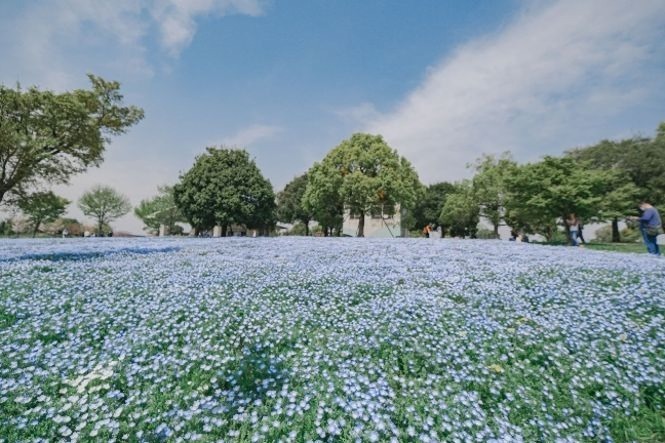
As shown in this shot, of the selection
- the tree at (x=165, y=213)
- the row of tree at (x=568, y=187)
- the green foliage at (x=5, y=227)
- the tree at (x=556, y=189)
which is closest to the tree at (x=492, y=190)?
the row of tree at (x=568, y=187)

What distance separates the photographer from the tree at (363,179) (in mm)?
38281

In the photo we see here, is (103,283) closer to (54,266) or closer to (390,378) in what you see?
(54,266)

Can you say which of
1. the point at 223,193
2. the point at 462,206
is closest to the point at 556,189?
the point at 462,206

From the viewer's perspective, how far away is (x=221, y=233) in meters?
52.4

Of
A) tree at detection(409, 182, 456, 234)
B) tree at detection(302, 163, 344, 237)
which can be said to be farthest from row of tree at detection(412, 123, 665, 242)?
tree at detection(302, 163, 344, 237)

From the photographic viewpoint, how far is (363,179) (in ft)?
125

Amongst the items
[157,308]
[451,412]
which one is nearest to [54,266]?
[157,308]

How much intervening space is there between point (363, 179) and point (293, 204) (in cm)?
3265

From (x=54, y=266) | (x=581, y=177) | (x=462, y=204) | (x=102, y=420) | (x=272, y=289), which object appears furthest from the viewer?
(x=462, y=204)

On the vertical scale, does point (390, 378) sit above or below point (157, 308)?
below

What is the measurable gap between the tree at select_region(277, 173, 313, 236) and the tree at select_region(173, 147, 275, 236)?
41.7 feet

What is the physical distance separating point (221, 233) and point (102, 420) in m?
51.5

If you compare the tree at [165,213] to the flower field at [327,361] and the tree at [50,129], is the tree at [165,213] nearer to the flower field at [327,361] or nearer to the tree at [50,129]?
the tree at [50,129]

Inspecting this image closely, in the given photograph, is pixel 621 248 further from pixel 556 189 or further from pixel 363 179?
pixel 363 179
